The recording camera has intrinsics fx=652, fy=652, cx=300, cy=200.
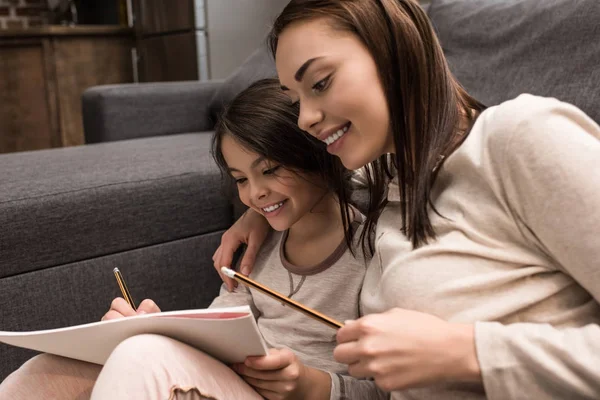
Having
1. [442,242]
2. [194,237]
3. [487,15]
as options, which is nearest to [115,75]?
[194,237]

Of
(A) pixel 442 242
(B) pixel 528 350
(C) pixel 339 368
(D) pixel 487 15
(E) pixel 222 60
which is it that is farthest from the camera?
(E) pixel 222 60

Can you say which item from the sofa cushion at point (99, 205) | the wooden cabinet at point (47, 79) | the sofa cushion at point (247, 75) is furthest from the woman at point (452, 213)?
the wooden cabinet at point (47, 79)

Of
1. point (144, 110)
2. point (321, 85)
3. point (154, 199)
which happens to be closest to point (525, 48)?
point (321, 85)

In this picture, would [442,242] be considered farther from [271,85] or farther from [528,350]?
[271,85]

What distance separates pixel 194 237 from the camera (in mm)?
1452

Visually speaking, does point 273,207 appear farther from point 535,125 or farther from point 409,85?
point 535,125

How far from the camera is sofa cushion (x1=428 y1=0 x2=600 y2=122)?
1141 millimetres

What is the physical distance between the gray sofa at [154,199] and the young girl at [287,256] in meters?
0.36

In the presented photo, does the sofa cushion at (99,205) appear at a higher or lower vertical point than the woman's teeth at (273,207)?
lower

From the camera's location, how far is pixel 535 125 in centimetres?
61

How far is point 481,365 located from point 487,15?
102cm

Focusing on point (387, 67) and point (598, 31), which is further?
point (598, 31)

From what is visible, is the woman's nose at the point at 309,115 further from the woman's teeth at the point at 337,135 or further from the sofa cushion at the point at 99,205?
the sofa cushion at the point at 99,205

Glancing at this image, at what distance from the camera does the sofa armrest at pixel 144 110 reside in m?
2.16
